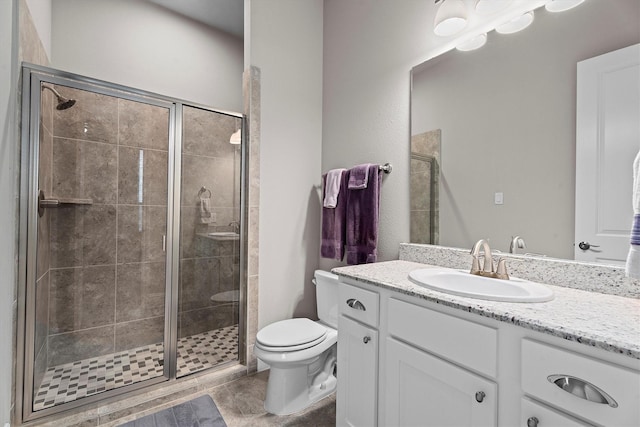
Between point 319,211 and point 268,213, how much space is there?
1.55ft

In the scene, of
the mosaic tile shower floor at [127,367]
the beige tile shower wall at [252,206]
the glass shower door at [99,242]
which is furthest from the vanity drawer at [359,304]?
the glass shower door at [99,242]

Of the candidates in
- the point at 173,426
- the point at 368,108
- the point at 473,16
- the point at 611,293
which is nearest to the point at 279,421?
the point at 173,426

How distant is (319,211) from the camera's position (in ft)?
8.34

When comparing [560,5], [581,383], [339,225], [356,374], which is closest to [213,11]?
[339,225]

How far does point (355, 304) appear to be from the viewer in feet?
4.45

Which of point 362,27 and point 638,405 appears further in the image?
point 362,27

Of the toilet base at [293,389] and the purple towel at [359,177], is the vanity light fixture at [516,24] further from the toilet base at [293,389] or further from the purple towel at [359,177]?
the toilet base at [293,389]

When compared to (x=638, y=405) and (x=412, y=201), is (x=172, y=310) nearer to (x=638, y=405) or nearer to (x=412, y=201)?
(x=412, y=201)

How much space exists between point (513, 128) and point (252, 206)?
5.31 ft

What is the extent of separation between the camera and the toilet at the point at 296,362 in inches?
66.1

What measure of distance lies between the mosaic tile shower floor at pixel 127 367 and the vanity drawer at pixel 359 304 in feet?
3.77

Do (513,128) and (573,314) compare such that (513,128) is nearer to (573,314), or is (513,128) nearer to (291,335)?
(573,314)

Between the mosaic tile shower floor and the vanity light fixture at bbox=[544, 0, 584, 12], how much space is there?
2500 mm

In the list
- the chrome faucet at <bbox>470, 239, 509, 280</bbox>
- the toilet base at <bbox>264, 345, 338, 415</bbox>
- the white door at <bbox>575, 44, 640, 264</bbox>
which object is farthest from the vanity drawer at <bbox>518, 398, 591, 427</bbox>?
the toilet base at <bbox>264, 345, 338, 415</bbox>
